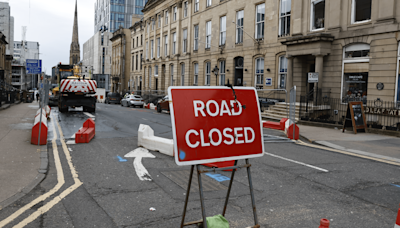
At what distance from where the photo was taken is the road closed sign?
13.2ft

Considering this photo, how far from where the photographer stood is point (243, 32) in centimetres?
2958

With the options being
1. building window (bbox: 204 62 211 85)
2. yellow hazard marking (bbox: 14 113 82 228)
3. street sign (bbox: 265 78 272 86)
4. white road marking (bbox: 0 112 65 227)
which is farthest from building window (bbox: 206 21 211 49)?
yellow hazard marking (bbox: 14 113 82 228)

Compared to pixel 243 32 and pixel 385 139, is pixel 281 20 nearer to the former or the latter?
pixel 243 32

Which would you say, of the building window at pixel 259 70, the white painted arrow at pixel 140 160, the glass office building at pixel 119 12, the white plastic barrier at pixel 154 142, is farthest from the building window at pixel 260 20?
the glass office building at pixel 119 12

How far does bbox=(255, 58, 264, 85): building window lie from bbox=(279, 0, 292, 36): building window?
9.96 feet

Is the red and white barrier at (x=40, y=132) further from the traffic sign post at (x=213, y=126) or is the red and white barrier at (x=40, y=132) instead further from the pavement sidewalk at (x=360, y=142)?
the pavement sidewalk at (x=360, y=142)

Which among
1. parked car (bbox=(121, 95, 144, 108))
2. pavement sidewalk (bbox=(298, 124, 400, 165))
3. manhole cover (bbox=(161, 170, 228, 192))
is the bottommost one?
manhole cover (bbox=(161, 170, 228, 192))

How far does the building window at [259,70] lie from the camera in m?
27.5

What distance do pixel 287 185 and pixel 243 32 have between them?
24559mm

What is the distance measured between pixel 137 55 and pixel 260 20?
37927mm

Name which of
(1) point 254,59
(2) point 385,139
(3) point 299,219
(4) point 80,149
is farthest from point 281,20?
(3) point 299,219

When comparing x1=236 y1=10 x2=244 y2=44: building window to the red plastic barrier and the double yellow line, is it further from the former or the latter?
the double yellow line

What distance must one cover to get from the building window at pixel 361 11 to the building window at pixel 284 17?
579 centimetres

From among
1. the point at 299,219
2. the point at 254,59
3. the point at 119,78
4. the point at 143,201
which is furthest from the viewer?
the point at 119,78
